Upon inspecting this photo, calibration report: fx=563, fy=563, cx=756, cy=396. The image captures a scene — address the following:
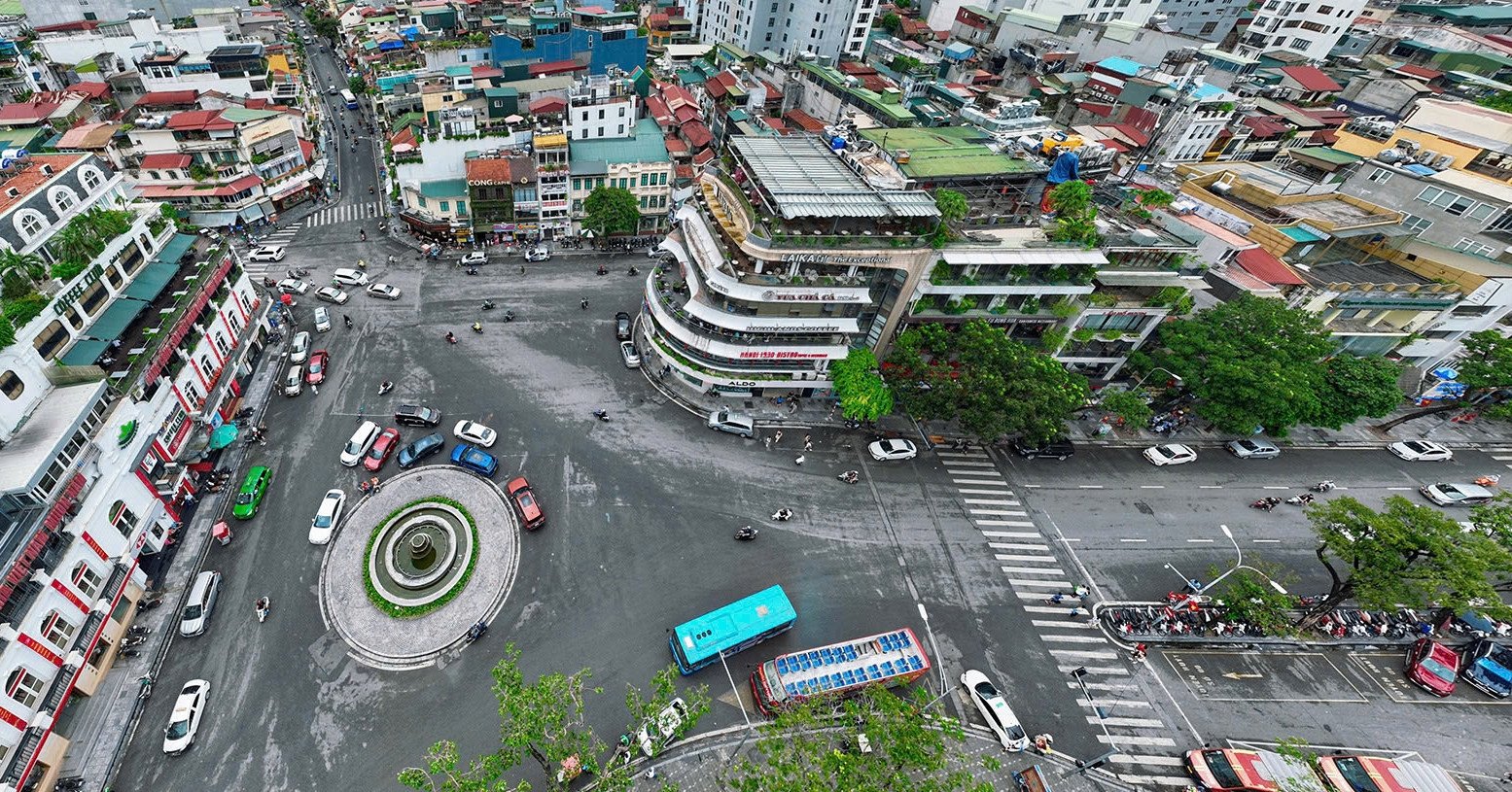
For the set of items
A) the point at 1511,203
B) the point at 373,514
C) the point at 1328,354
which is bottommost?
the point at 373,514

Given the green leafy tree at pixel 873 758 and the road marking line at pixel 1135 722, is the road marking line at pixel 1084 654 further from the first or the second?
the green leafy tree at pixel 873 758

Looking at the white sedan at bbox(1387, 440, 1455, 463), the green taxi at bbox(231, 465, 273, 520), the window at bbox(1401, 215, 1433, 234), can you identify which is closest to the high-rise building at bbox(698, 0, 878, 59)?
the window at bbox(1401, 215, 1433, 234)

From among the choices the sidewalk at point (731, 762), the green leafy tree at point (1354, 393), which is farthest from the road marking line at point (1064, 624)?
the green leafy tree at point (1354, 393)

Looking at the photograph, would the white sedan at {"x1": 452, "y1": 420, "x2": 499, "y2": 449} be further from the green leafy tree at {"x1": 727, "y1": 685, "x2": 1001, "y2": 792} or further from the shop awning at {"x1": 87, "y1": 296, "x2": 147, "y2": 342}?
the green leafy tree at {"x1": 727, "y1": 685, "x2": 1001, "y2": 792}

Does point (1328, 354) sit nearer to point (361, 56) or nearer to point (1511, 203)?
point (1511, 203)

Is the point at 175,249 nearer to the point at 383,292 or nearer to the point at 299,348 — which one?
the point at 299,348

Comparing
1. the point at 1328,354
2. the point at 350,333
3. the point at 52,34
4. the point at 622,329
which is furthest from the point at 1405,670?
the point at 52,34

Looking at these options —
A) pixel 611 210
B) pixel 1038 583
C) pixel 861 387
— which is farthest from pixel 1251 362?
pixel 611 210
